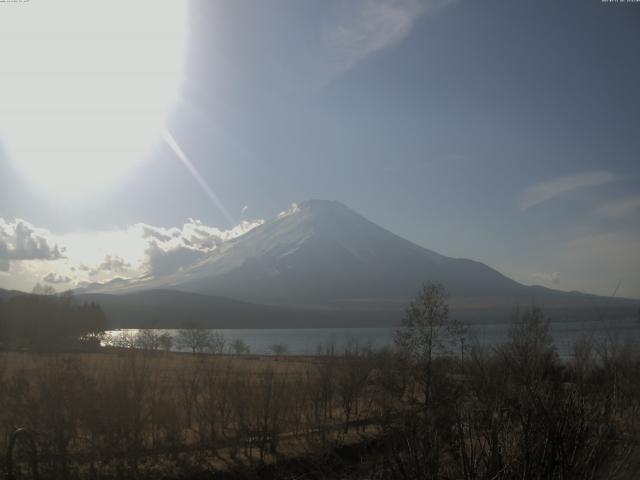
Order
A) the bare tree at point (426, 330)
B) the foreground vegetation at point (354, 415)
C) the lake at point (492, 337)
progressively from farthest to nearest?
the bare tree at point (426, 330) → the lake at point (492, 337) → the foreground vegetation at point (354, 415)

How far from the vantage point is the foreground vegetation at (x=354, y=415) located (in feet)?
11.9

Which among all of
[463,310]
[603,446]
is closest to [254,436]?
[603,446]

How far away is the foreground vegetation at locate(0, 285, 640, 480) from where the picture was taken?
3.62m

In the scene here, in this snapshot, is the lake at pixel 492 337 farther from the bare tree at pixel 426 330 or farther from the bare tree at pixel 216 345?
the bare tree at pixel 216 345

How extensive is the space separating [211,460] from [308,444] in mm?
3401

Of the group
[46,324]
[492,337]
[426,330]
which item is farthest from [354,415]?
[492,337]

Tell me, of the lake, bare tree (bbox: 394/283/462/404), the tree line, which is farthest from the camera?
the tree line

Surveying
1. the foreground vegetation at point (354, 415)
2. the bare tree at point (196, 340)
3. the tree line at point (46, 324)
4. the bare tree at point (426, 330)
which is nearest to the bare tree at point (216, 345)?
the bare tree at point (196, 340)

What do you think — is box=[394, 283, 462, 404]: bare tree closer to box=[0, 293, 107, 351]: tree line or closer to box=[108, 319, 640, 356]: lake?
box=[108, 319, 640, 356]: lake

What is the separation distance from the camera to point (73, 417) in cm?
1248

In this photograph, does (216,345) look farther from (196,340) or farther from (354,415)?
(354,415)

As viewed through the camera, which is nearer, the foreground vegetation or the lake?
the foreground vegetation

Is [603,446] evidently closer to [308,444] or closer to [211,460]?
[211,460]

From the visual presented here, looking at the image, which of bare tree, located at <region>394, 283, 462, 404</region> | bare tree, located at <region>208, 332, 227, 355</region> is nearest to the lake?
bare tree, located at <region>394, 283, 462, 404</region>
